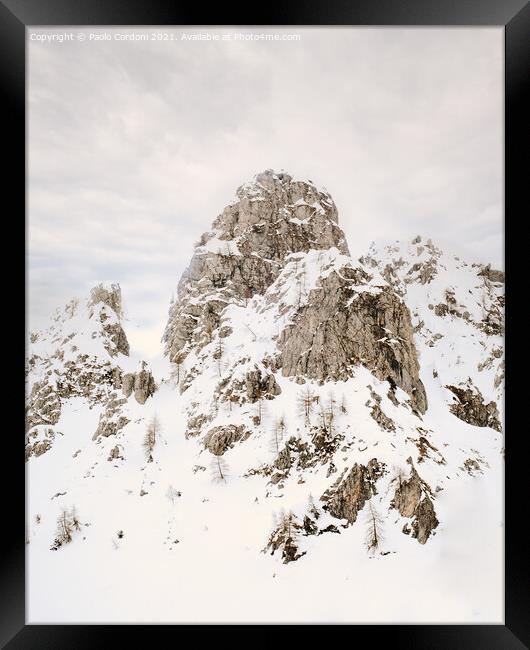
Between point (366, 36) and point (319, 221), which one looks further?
point (319, 221)

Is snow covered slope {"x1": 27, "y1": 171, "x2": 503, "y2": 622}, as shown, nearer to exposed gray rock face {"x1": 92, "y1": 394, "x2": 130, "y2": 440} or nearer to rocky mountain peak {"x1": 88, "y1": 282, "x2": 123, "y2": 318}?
exposed gray rock face {"x1": 92, "y1": 394, "x2": 130, "y2": 440}

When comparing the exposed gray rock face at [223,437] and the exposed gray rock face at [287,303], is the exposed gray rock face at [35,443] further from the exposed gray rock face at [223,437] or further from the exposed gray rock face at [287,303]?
the exposed gray rock face at [287,303]

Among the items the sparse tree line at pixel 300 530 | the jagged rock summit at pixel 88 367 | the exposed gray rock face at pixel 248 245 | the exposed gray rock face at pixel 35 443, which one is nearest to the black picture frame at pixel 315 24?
the exposed gray rock face at pixel 35 443

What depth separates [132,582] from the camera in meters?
9.23

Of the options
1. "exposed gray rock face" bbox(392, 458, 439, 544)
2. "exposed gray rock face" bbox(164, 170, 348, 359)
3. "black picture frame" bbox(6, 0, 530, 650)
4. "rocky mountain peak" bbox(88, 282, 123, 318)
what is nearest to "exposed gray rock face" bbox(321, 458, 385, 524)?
"exposed gray rock face" bbox(392, 458, 439, 544)

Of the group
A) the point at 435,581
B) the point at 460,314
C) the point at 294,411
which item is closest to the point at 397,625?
the point at 435,581

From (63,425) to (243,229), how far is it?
2488cm

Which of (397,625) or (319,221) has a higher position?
(319,221)

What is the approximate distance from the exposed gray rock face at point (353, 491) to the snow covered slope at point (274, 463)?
7cm

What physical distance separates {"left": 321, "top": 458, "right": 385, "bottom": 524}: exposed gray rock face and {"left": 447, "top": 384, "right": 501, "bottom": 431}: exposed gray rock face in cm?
1097

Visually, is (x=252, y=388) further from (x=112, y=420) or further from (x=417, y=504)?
(x=112, y=420)

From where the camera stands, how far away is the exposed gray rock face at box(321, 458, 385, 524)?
13336 millimetres
